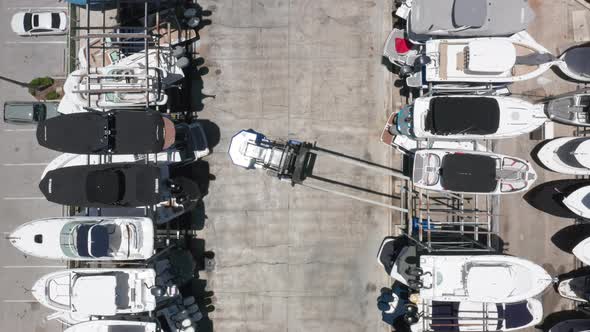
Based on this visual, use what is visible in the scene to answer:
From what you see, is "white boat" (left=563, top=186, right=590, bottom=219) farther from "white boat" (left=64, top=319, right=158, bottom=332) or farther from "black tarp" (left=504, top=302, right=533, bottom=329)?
"white boat" (left=64, top=319, right=158, bottom=332)

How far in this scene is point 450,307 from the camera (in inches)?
446

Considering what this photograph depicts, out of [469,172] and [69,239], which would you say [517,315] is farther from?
[69,239]

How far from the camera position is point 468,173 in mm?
10438

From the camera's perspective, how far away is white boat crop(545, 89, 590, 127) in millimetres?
11461

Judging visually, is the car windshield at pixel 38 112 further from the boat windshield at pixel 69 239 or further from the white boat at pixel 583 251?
the white boat at pixel 583 251

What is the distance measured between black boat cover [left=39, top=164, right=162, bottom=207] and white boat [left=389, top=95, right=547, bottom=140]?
770cm

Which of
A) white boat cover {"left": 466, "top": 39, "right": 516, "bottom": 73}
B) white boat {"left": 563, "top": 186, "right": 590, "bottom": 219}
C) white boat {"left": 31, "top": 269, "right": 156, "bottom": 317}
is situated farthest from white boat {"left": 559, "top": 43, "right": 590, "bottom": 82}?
white boat {"left": 31, "top": 269, "right": 156, "bottom": 317}

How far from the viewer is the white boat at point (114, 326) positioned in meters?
10.4

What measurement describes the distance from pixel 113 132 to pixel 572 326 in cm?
1522

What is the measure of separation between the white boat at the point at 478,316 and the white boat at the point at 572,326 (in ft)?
3.59

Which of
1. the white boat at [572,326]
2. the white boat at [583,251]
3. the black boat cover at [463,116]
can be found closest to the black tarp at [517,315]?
the white boat at [572,326]

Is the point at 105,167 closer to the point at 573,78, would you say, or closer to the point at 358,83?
the point at 358,83

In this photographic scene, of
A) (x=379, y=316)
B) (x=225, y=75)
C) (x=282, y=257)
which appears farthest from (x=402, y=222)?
(x=225, y=75)

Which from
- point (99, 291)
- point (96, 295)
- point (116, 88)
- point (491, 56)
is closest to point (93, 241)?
point (99, 291)
